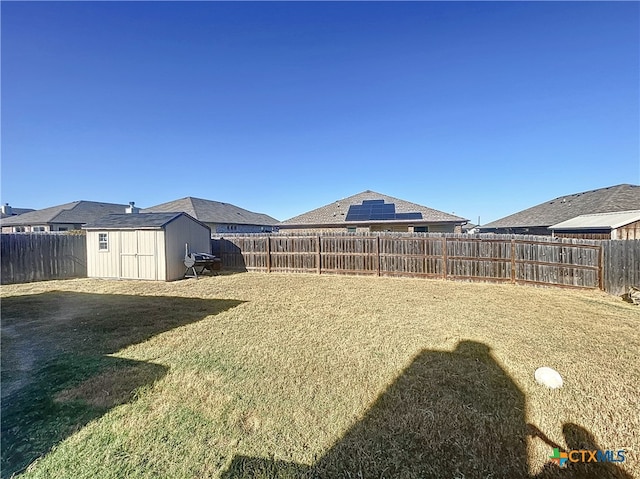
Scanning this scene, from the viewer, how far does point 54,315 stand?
257 inches

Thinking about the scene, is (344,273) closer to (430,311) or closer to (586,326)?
(430,311)

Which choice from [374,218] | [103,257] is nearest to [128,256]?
[103,257]

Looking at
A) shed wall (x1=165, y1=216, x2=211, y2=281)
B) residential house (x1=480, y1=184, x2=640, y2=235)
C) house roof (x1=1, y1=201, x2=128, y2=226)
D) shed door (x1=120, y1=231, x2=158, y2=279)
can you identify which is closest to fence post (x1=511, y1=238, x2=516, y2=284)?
residential house (x1=480, y1=184, x2=640, y2=235)

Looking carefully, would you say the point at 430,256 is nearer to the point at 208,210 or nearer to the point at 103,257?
the point at 103,257

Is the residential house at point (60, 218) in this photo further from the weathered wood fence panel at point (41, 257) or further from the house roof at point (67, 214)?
the weathered wood fence panel at point (41, 257)

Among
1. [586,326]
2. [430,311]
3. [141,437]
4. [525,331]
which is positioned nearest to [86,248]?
[141,437]

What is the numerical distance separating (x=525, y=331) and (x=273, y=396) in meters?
4.96

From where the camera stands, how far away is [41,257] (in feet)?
39.5

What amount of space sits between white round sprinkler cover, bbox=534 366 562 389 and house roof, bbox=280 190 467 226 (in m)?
15.8

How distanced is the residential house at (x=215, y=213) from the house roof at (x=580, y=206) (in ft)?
73.8

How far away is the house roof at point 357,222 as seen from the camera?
1909cm

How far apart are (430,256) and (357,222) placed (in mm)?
8207

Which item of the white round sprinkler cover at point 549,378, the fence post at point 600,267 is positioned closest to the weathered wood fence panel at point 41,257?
the white round sprinkler cover at point 549,378

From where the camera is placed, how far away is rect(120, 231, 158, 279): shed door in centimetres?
1178
